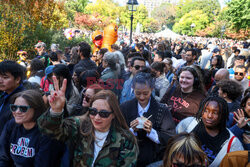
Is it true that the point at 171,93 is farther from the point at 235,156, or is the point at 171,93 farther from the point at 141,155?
the point at 235,156

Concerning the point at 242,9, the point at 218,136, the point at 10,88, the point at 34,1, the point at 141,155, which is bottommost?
the point at 141,155

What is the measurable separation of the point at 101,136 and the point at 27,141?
66 centimetres

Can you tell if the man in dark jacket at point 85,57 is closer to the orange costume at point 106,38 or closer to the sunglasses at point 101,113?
the sunglasses at point 101,113

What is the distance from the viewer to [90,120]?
2.09m

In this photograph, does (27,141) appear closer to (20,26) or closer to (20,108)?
(20,108)

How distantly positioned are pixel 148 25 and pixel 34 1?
215 feet

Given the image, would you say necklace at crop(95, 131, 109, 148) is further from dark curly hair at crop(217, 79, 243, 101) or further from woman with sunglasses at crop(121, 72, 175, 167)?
dark curly hair at crop(217, 79, 243, 101)

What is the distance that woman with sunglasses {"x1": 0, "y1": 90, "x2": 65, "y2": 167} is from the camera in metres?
1.92

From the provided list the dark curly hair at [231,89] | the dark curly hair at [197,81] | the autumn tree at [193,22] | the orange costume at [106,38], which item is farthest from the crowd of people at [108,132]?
the autumn tree at [193,22]

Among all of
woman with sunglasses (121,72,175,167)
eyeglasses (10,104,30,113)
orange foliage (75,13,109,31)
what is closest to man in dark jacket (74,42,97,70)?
woman with sunglasses (121,72,175,167)

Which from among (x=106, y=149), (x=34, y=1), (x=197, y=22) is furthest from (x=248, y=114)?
(x=197, y=22)

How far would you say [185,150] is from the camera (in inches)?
75.7

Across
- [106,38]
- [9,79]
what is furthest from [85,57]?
[106,38]

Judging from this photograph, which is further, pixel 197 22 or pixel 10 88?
pixel 197 22
